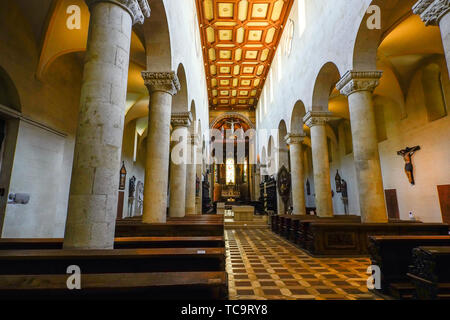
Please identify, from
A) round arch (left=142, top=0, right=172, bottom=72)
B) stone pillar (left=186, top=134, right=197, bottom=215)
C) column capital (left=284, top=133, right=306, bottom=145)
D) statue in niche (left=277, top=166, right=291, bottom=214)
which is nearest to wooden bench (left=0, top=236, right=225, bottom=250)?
round arch (left=142, top=0, right=172, bottom=72)

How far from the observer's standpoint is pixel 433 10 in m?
3.86

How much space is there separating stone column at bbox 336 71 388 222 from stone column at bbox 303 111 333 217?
106 inches

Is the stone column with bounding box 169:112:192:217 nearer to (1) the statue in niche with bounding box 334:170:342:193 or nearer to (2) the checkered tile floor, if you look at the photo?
(2) the checkered tile floor

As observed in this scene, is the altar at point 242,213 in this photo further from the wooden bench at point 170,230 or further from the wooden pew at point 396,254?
the wooden pew at point 396,254

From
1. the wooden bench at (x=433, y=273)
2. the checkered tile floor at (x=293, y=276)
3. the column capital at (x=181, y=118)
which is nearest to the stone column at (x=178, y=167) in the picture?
the column capital at (x=181, y=118)

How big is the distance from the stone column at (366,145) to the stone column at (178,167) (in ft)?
17.6

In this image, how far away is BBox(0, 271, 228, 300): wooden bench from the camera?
148 centimetres

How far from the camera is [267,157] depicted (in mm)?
18062

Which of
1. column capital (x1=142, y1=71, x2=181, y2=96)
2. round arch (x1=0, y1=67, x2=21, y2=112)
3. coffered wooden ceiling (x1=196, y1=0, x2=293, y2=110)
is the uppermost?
coffered wooden ceiling (x1=196, y1=0, x2=293, y2=110)

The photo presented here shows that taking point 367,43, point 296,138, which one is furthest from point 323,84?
point 296,138

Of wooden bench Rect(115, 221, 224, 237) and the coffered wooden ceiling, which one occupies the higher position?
the coffered wooden ceiling

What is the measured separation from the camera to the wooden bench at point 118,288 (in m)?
1.48

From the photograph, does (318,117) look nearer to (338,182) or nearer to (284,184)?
(284,184)
